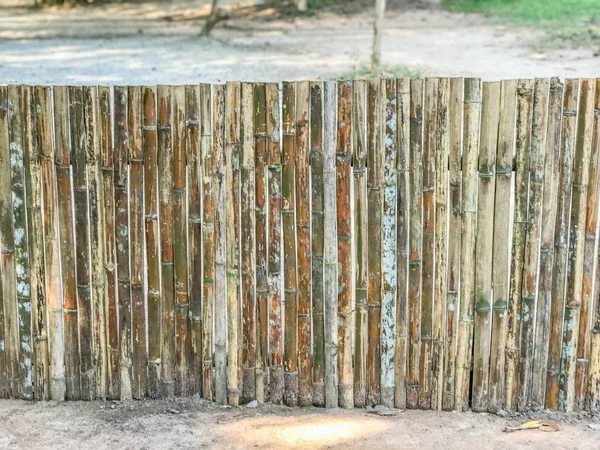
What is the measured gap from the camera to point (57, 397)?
4.17 m

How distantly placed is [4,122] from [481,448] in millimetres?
2715

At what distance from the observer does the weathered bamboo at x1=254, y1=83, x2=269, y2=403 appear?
154 inches

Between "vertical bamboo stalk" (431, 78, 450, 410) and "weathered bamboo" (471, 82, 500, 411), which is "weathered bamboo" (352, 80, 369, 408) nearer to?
"vertical bamboo stalk" (431, 78, 450, 410)

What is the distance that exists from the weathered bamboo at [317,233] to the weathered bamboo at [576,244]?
46.5 inches

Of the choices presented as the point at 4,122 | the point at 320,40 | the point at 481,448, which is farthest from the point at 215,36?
the point at 481,448

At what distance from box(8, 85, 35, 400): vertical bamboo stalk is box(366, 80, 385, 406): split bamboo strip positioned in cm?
Answer: 166

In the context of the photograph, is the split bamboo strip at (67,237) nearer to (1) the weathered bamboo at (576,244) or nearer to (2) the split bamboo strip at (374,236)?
(2) the split bamboo strip at (374,236)

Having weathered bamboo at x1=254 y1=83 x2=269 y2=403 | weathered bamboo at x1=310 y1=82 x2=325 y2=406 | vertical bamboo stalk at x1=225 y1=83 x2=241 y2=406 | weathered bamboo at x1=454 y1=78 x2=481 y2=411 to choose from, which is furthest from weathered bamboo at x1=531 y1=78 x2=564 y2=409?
vertical bamboo stalk at x1=225 y1=83 x2=241 y2=406

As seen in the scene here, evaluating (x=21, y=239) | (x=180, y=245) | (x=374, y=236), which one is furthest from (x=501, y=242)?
(x=21, y=239)

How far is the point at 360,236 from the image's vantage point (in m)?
3.99

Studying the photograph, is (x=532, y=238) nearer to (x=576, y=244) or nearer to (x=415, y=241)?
(x=576, y=244)

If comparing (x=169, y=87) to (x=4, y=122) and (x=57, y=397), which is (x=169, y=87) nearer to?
(x=4, y=122)

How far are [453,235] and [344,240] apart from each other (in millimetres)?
523

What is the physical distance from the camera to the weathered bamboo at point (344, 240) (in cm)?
389
